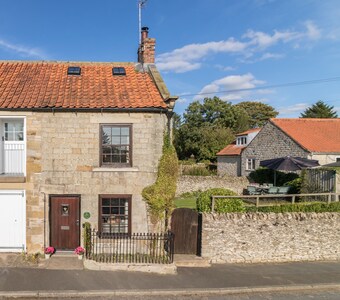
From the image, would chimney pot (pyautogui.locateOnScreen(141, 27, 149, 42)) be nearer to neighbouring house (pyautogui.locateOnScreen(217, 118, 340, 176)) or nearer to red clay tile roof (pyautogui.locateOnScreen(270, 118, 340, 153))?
neighbouring house (pyautogui.locateOnScreen(217, 118, 340, 176))

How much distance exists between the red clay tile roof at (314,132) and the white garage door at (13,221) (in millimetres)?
22579

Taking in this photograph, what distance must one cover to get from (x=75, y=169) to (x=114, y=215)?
7.95 ft

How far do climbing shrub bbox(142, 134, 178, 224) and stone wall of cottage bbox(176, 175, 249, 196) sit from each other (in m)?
18.3

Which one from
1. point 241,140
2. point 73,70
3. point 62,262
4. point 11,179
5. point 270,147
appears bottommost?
point 62,262

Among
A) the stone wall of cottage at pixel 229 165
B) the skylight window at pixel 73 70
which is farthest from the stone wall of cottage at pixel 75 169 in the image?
the stone wall of cottage at pixel 229 165

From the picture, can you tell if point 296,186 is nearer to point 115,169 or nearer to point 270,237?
point 270,237

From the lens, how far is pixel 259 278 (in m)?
10.8

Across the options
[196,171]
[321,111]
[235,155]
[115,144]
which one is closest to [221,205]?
[115,144]

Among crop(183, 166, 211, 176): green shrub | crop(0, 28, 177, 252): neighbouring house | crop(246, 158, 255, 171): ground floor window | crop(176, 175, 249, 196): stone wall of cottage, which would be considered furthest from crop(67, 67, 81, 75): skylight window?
crop(246, 158, 255, 171): ground floor window

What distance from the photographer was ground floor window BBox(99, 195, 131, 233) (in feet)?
40.1

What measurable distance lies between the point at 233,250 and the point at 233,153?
87.8 ft

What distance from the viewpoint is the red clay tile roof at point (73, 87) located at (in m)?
12.2

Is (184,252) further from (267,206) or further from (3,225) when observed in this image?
(3,225)

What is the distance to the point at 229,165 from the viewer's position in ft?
130
